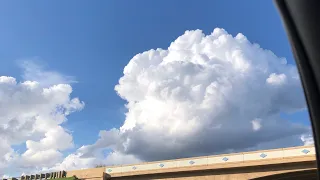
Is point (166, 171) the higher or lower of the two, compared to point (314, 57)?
higher

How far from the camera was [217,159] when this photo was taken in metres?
34.8

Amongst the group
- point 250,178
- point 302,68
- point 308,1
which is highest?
point 250,178

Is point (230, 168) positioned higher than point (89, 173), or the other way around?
point (89, 173)

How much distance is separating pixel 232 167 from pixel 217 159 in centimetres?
159

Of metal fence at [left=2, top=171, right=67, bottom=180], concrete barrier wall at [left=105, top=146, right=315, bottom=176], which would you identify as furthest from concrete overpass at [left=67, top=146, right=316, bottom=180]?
metal fence at [left=2, top=171, right=67, bottom=180]

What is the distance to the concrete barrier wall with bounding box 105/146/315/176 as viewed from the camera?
31516 millimetres

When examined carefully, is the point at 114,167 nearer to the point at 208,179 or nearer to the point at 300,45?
the point at 208,179

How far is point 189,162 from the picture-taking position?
35875 mm

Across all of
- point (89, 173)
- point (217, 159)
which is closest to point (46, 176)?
point (89, 173)

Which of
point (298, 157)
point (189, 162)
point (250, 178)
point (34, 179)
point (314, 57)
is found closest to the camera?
point (314, 57)

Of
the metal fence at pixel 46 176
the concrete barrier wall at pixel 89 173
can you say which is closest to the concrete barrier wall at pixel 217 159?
the concrete barrier wall at pixel 89 173

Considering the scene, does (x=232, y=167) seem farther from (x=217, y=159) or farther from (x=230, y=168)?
(x=217, y=159)

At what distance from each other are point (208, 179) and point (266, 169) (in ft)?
16.5

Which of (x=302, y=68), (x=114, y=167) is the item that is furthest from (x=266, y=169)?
(x=302, y=68)
